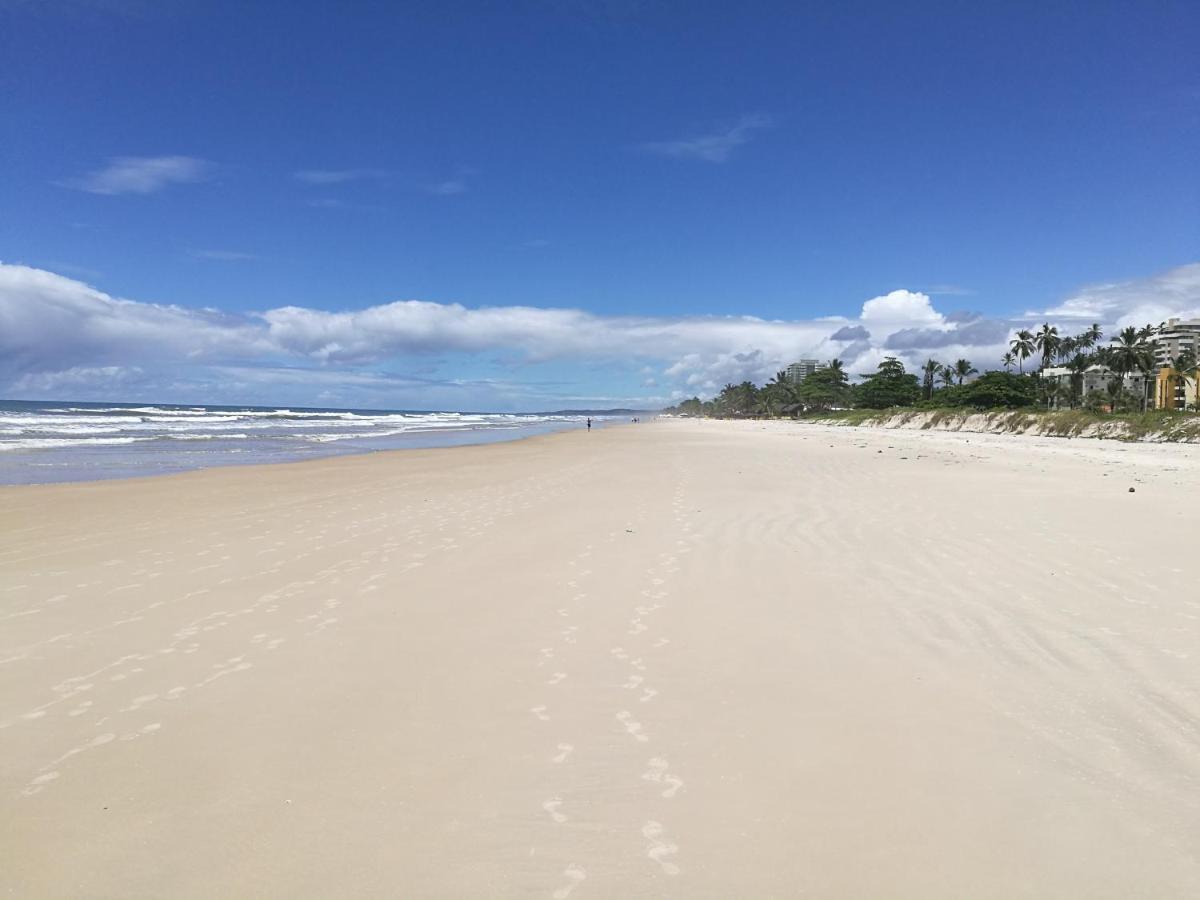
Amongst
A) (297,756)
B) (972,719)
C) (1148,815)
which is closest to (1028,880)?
(1148,815)

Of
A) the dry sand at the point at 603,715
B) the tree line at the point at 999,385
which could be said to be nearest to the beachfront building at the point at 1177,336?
the tree line at the point at 999,385

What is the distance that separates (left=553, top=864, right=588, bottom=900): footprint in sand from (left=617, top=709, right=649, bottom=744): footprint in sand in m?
1.18

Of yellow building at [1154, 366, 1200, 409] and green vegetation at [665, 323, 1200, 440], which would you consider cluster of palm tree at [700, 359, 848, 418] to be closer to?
green vegetation at [665, 323, 1200, 440]

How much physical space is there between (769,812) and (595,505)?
33.4ft

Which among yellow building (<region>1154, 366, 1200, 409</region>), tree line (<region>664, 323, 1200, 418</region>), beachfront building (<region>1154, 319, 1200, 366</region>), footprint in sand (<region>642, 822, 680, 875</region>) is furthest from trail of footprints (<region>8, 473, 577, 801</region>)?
beachfront building (<region>1154, 319, 1200, 366</region>)

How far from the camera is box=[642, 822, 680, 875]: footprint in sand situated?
3.11m

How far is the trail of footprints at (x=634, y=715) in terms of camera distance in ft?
10.4

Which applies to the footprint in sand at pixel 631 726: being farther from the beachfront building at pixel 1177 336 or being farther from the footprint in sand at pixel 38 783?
the beachfront building at pixel 1177 336

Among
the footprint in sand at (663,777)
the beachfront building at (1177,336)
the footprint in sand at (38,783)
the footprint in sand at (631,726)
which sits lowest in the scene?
the footprint in sand at (663,777)

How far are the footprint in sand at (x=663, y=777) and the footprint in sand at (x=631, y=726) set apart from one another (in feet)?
0.87

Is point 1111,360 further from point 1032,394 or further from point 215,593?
point 215,593

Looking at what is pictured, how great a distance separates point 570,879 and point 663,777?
91cm

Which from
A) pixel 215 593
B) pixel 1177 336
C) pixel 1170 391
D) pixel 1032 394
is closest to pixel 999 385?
pixel 1032 394

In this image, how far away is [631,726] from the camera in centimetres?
442
